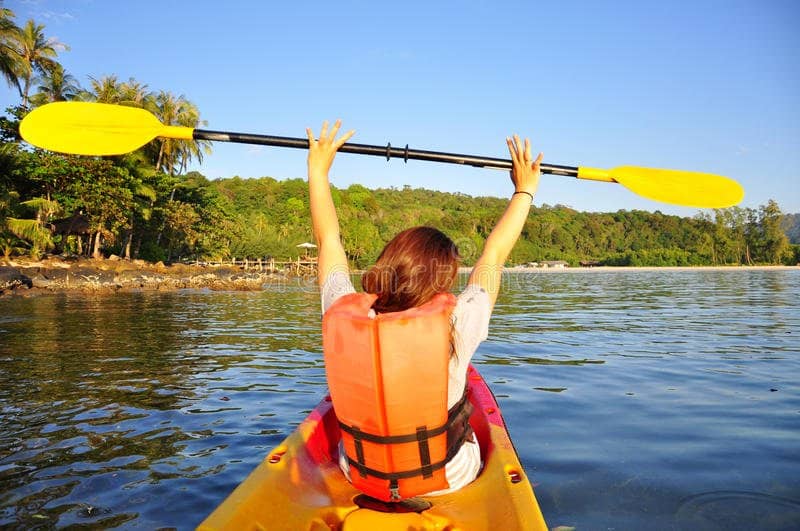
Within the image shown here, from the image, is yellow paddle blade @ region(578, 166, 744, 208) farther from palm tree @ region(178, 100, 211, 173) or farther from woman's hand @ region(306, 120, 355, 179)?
palm tree @ region(178, 100, 211, 173)

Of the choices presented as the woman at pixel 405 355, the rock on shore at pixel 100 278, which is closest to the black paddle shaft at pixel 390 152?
the woman at pixel 405 355

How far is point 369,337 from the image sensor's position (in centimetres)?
178

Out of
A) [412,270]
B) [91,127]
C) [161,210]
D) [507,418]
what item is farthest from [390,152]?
[161,210]

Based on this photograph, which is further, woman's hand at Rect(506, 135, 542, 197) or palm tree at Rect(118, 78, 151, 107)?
palm tree at Rect(118, 78, 151, 107)

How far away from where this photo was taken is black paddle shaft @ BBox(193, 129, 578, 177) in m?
2.90

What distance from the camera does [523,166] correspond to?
241 centimetres

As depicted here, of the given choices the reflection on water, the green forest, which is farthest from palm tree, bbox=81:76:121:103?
the reflection on water

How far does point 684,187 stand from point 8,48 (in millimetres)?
25653

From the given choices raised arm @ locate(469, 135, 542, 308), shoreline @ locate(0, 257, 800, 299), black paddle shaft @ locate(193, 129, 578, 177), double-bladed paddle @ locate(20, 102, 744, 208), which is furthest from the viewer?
shoreline @ locate(0, 257, 800, 299)

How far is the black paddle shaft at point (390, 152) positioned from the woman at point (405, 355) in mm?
1010

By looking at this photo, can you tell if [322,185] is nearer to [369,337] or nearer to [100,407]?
[369,337]

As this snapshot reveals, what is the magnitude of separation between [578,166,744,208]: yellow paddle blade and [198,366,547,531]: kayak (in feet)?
6.67

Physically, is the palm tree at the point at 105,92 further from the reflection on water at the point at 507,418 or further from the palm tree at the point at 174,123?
the reflection on water at the point at 507,418

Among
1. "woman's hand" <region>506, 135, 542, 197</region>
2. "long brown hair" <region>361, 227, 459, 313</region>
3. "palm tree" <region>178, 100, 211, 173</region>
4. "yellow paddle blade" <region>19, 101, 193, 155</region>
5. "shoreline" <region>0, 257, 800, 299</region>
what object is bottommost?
"shoreline" <region>0, 257, 800, 299</region>
